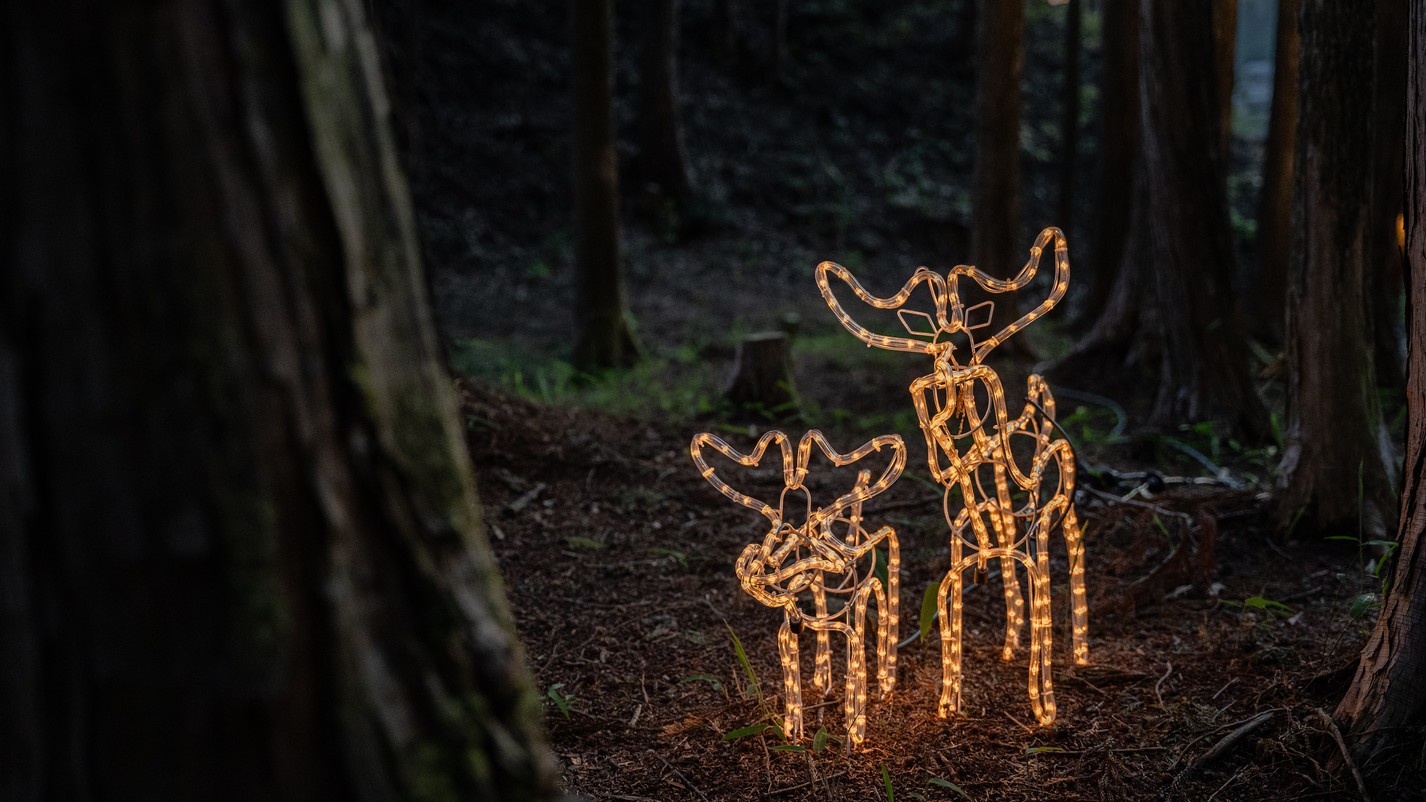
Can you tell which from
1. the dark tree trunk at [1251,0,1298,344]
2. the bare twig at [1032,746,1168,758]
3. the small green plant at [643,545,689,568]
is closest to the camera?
the bare twig at [1032,746,1168,758]

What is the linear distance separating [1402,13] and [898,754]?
4.55m

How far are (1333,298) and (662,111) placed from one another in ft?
37.0

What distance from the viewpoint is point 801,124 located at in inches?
685

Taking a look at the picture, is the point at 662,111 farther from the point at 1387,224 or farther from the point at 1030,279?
the point at 1030,279

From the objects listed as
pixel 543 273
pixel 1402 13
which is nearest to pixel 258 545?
pixel 1402 13

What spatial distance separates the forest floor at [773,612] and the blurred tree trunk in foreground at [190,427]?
74.9 inches

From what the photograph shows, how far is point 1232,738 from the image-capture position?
9.86 feet

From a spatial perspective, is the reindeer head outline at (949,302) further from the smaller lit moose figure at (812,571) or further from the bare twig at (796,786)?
the bare twig at (796,786)

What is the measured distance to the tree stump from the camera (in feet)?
24.2

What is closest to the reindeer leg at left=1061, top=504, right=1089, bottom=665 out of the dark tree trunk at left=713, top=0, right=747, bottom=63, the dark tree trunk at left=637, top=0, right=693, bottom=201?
the dark tree trunk at left=637, top=0, right=693, bottom=201

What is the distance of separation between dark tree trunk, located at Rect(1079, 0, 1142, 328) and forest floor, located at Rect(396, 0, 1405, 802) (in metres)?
0.87

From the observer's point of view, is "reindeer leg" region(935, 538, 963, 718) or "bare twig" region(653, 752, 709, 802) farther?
"reindeer leg" region(935, 538, 963, 718)

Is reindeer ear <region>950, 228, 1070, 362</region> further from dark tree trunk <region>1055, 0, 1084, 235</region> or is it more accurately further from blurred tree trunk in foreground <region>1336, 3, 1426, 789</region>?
A: dark tree trunk <region>1055, 0, 1084, 235</region>

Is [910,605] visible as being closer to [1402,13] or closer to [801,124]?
[1402,13]
